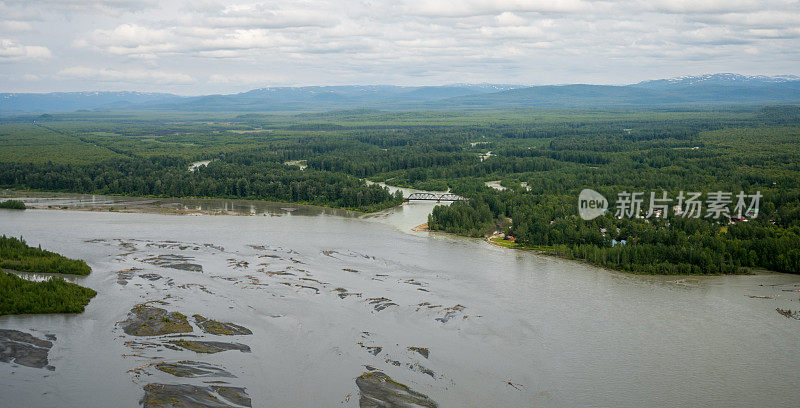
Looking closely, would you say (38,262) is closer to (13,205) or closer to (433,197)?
(13,205)

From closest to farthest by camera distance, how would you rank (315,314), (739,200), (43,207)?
1. (315,314)
2. (739,200)
3. (43,207)

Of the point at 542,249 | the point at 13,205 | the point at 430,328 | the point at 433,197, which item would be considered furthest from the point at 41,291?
the point at 433,197

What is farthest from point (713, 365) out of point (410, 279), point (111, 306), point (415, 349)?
point (111, 306)

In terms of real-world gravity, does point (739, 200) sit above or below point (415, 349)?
above

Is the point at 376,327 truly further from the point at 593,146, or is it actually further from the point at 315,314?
the point at 593,146

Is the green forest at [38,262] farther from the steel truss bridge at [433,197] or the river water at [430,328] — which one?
the steel truss bridge at [433,197]

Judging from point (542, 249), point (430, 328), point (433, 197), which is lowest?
point (430, 328)

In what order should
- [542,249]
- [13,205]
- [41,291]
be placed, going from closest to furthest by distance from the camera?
[41,291], [542,249], [13,205]
